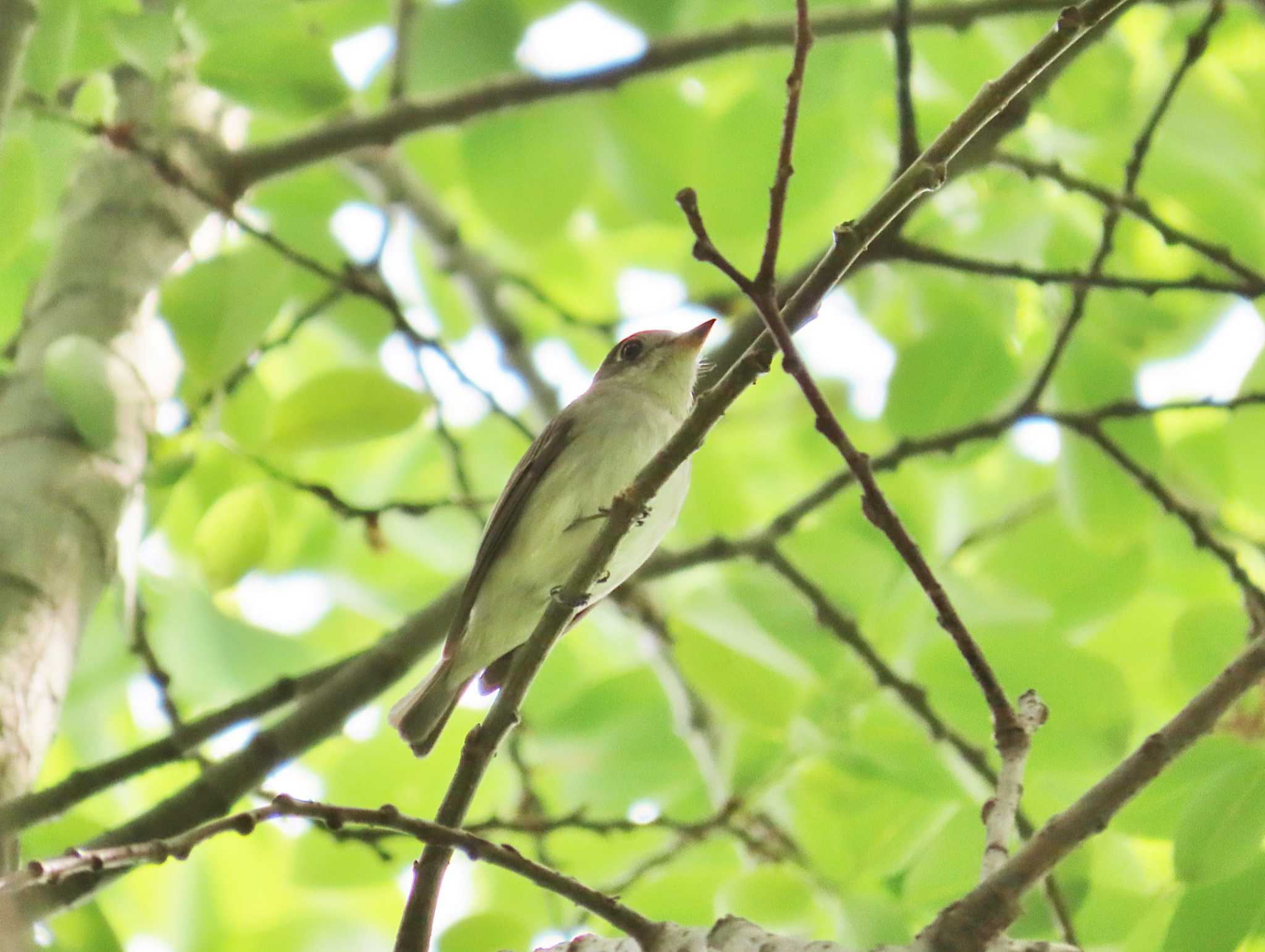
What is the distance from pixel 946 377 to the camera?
4.48 m

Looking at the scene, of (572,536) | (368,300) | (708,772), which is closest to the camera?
(572,536)

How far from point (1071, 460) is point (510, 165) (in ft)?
7.48

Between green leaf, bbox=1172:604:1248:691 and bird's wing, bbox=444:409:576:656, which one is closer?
green leaf, bbox=1172:604:1248:691

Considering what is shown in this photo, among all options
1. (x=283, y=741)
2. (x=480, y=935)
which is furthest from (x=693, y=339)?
(x=480, y=935)

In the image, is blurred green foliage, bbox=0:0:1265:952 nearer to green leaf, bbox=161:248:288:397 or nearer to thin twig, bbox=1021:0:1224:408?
green leaf, bbox=161:248:288:397

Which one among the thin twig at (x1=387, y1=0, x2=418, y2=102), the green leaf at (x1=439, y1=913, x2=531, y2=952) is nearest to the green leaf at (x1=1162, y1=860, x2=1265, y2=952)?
the green leaf at (x1=439, y1=913, x2=531, y2=952)

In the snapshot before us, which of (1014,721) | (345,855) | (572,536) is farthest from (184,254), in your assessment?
(1014,721)

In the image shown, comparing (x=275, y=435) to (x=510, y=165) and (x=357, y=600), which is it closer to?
(x=510, y=165)

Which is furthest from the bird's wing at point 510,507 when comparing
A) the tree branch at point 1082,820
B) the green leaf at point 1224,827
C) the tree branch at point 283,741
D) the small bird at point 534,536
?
the tree branch at point 1082,820

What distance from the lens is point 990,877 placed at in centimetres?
197

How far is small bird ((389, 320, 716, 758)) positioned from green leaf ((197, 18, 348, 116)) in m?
1.32

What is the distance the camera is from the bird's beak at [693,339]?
15.1ft

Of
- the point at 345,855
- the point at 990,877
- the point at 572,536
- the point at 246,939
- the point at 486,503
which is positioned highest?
the point at 486,503

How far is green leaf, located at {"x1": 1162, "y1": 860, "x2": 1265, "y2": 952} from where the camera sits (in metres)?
2.62
